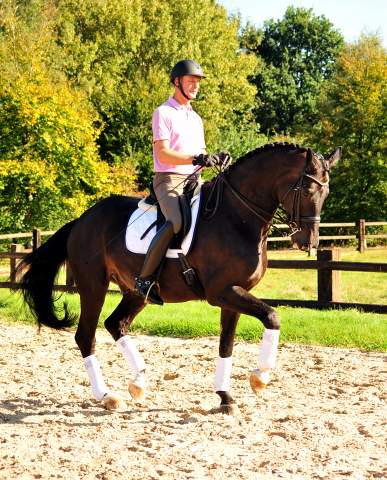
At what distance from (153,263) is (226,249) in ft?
2.25

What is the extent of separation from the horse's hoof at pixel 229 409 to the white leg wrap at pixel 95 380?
3.61 feet

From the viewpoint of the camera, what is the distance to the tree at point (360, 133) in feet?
87.8

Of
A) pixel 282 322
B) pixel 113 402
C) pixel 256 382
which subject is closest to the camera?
pixel 256 382

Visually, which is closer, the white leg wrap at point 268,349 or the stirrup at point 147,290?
the white leg wrap at point 268,349

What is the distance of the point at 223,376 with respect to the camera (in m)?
4.81


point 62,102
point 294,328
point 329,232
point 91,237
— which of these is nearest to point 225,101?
point 329,232

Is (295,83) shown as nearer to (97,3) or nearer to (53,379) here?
(97,3)

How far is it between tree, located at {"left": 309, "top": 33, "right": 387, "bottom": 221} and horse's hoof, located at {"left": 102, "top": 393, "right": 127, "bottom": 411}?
23.9 m

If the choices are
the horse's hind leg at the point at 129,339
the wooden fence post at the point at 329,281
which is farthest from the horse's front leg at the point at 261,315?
the wooden fence post at the point at 329,281

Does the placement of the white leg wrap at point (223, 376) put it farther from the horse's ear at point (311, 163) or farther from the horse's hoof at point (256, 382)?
the horse's ear at point (311, 163)

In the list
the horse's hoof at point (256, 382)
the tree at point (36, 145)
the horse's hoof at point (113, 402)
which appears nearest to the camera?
the horse's hoof at point (256, 382)

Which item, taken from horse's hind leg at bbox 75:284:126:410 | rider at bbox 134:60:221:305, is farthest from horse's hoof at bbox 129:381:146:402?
rider at bbox 134:60:221:305

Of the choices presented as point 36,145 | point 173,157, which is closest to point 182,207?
point 173,157

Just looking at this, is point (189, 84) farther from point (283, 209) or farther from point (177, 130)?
point (283, 209)
